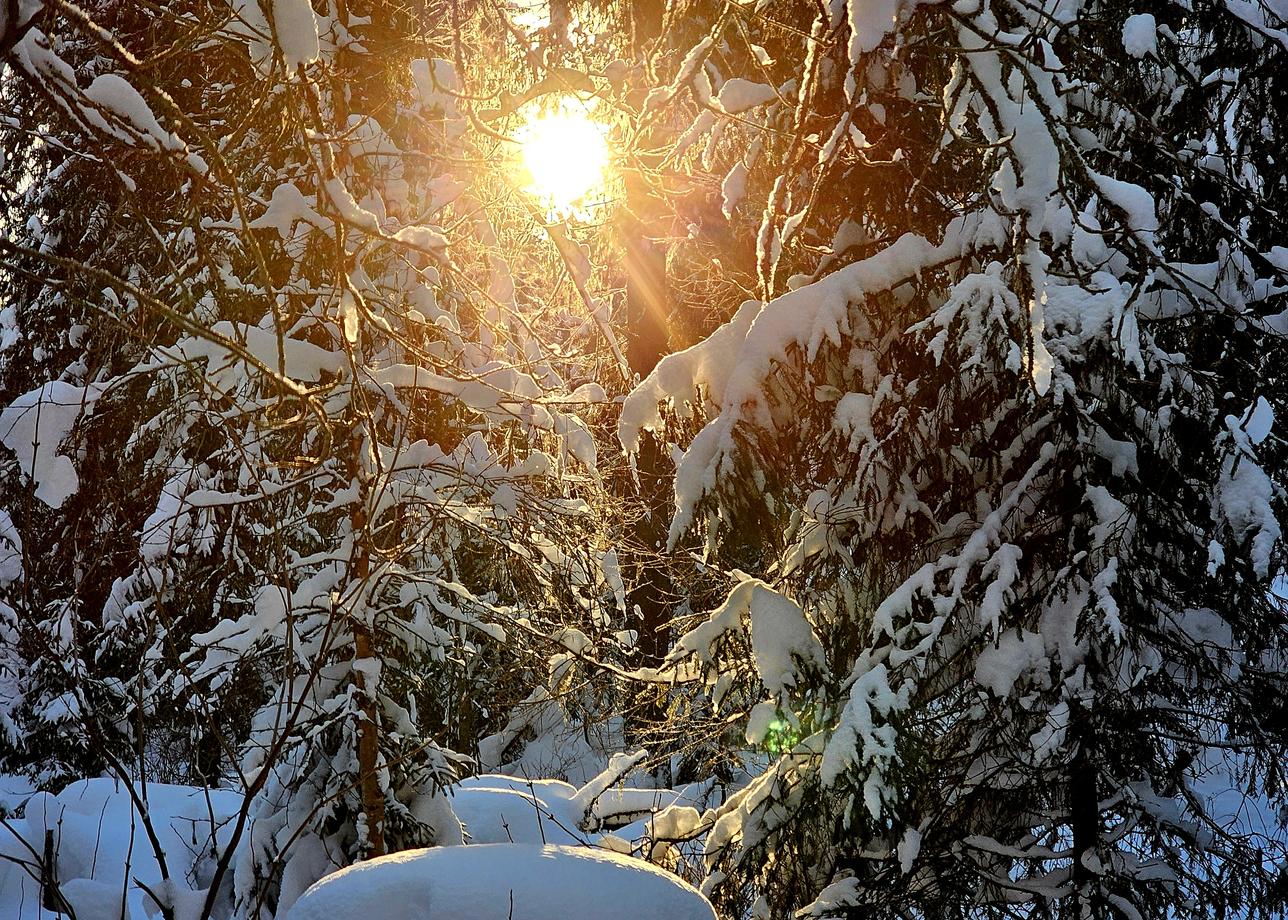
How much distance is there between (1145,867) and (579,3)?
497 cm

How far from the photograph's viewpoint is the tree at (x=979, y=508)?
3.80m

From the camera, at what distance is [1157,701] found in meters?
4.52

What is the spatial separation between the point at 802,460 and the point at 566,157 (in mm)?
2382

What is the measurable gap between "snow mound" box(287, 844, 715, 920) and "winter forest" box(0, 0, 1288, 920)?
10mm

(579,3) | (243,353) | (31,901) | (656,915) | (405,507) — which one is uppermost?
(579,3)

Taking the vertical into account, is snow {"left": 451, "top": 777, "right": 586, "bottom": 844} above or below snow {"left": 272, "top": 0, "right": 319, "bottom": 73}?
below

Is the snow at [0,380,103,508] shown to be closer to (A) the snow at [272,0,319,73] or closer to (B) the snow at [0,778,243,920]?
(A) the snow at [272,0,319,73]

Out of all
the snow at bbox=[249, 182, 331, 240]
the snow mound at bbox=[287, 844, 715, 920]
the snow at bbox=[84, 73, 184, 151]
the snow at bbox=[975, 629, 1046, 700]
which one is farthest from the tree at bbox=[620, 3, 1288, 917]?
the snow at bbox=[249, 182, 331, 240]

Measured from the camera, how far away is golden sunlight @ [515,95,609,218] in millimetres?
5520

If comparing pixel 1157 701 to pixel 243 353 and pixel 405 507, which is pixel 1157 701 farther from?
pixel 243 353

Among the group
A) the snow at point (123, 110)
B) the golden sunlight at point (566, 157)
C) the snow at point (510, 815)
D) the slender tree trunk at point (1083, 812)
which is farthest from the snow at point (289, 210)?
the slender tree trunk at point (1083, 812)

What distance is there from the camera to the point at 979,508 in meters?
4.31

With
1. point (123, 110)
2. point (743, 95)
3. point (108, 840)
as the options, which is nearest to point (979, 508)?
point (743, 95)

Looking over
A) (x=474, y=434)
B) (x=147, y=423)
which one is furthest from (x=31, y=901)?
(x=474, y=434)
